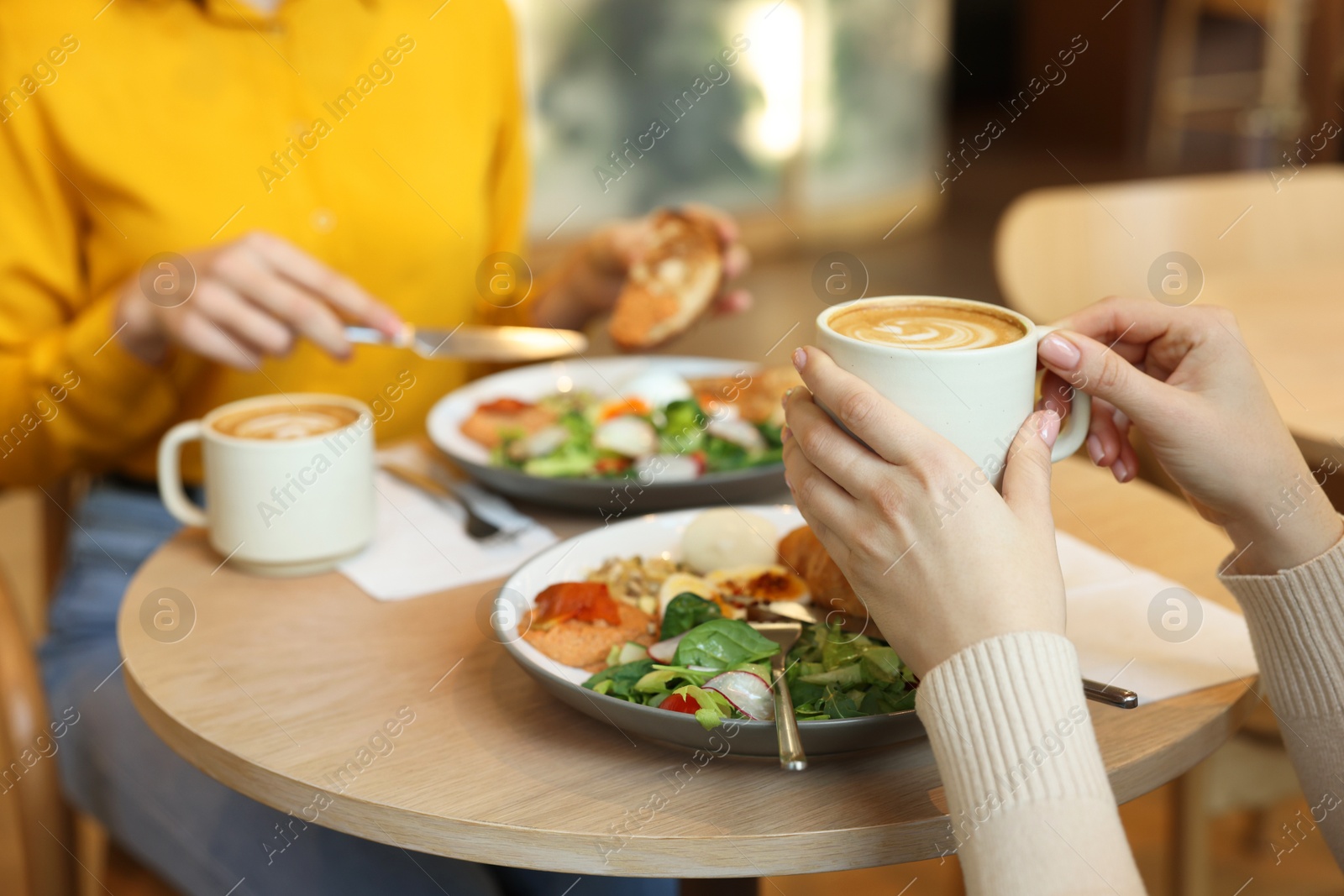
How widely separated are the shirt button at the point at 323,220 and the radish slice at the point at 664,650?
88 cm

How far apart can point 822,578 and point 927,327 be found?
0.23m

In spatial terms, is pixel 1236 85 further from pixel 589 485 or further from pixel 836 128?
pixel 589 485

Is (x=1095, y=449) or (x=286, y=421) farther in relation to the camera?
(x=286, y=421)

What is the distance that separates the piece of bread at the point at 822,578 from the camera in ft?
2.91

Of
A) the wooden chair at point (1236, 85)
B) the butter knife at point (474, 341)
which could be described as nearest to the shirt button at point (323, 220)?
the butter knife at point (474, 341)

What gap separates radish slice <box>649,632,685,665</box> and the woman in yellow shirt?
31 cm

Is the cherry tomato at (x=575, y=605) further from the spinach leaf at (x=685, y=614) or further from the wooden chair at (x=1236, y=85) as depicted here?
the wooden chair at (x=1236, y=85)

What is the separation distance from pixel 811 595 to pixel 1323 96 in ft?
19.3

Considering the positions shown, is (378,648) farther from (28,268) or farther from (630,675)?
(28,268)

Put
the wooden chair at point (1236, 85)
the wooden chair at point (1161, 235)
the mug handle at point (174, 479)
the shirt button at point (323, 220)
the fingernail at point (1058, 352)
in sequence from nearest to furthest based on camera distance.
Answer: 1. the fingernail at point (1058, 352)
2. the mug handle at point (174, 479)
3. the shirt button at point (323, 220)
4. the wooden chair at point (1161, 235)
5. the wooden chair at point (1236, 85)

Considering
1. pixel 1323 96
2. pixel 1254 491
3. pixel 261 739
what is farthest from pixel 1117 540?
pixel 1323 96

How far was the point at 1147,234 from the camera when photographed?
203 centimetres

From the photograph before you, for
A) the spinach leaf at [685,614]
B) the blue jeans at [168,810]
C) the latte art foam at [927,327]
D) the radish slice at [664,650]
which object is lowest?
the blue jeans at [168,810]

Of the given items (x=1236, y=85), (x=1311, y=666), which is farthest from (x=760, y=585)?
(x=1236, y=85)
